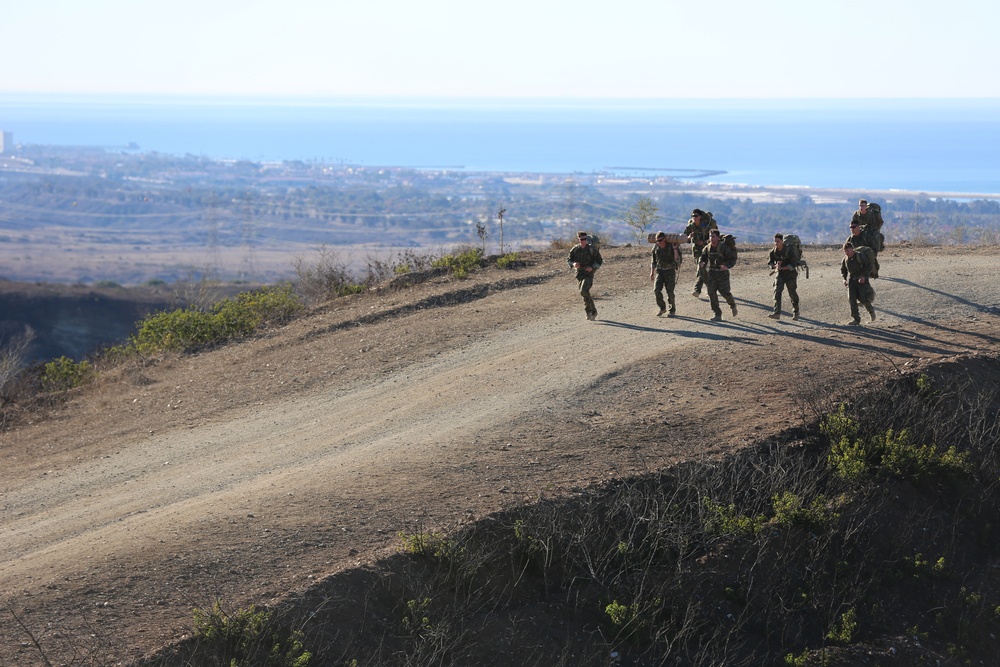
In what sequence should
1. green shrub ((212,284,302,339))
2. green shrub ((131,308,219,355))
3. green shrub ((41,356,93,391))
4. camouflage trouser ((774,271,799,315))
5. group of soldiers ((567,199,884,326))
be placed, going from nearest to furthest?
group of soldiers ((567,199,884,326)) < camouflage trouser ((774,271,799,315)) < green shrub ((41,356,93,391)) < green shrub ((131,308,219,355)) < green shrub ((212,284,302,339))

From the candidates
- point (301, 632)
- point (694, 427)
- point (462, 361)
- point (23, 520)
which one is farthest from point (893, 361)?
point (23, 520)

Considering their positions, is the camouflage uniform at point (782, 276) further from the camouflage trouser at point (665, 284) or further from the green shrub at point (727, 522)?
the green shrub at point (727, 522)

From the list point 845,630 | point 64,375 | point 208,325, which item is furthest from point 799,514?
point 64,375

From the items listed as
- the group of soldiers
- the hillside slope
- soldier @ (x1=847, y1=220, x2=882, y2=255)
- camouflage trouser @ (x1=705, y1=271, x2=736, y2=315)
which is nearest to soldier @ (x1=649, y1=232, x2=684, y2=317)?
the group of soldiers

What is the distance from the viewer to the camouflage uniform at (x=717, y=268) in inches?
643

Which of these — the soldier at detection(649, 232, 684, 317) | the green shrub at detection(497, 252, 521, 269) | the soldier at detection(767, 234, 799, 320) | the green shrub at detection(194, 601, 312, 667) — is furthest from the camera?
the green shrub at detection(497, 252, 521, 269)

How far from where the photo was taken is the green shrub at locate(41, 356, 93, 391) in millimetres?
18250

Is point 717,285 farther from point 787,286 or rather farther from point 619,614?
point 619,614

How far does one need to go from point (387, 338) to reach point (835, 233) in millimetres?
34056

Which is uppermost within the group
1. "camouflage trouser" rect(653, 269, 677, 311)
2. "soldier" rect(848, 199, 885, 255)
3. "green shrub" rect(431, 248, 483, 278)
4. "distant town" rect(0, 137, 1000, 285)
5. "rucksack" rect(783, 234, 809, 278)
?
"soldier" rect(848, 199, 885, 255)

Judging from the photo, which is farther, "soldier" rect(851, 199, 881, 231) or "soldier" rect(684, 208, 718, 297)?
"soldier" rect(851, 199, 881, 231)

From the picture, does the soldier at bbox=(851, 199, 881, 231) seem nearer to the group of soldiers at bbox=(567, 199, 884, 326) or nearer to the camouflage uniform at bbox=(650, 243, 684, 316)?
the group of soldiers at bbox=(567, 199, 884, 326)

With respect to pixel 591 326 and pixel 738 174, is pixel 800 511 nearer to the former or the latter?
pixel 591 326

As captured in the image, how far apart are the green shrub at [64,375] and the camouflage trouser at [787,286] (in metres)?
12.0
